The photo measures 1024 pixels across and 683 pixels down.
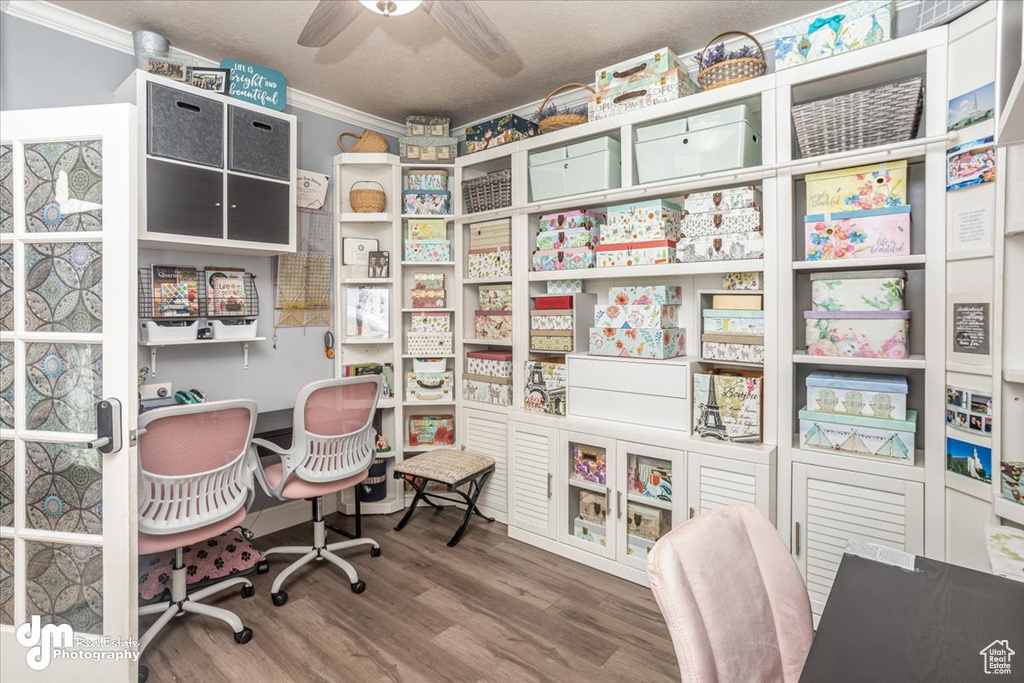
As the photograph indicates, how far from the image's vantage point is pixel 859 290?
2.06 m

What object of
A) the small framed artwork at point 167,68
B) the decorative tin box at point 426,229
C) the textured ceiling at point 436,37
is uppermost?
the textured ceiling at point 436,37

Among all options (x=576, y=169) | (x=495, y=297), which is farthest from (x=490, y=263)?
(x=576, y=169)

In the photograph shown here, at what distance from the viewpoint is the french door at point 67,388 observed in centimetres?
181

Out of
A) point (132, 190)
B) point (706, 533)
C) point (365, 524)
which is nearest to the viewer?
point (706, 533)

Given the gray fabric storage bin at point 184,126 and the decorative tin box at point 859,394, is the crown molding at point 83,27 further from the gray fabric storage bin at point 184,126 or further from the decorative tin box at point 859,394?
the decorative tin box at point 859,394

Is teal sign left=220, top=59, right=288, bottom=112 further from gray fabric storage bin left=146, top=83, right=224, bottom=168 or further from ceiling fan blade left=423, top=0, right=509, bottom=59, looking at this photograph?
ceiling fan blade left=423, top=0, right=509, bottom=59

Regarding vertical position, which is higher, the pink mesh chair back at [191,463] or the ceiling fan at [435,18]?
the ceiling fan at [435,18]

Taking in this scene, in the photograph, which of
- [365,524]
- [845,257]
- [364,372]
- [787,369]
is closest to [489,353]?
[364,372]

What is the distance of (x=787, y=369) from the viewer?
2217mm

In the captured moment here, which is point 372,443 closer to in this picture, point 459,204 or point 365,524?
point 365,524

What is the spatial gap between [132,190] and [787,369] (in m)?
2.60

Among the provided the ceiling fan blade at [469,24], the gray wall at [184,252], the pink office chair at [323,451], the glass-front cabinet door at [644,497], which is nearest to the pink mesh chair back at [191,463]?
the pink office chair at [323,451]

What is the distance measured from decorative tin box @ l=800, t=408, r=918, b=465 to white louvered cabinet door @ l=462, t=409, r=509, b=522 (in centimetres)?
163

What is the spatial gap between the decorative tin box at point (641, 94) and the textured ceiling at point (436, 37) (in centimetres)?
22
